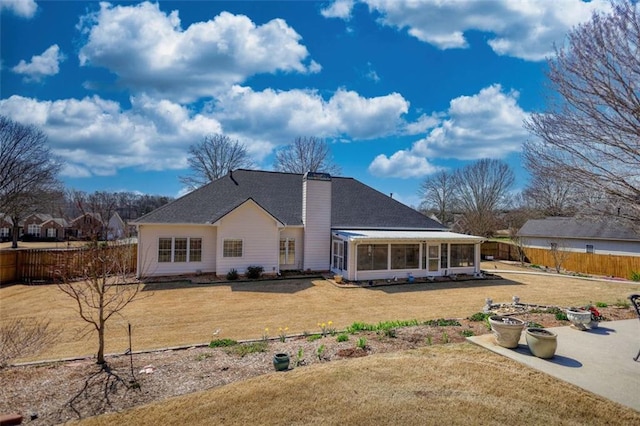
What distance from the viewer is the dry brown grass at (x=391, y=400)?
4922 mm

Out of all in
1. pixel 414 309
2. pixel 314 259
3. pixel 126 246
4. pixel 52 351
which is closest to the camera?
pixel 52 351

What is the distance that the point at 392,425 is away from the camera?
474cm

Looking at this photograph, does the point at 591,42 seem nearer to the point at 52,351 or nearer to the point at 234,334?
the point at 234,334

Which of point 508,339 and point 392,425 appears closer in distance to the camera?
point 392,425

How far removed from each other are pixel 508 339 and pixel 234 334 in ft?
23.0

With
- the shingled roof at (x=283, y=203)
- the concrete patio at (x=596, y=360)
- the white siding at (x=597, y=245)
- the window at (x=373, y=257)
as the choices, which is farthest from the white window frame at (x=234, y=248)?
the white siding at (x=597, y=245)

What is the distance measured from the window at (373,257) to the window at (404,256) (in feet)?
1.50

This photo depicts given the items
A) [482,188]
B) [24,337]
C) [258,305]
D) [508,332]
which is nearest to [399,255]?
[258,305]

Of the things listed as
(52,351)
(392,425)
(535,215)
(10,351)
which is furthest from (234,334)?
(535,215)

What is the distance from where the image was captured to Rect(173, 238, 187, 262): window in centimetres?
1872

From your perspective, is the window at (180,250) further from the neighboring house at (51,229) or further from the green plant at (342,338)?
the neighboring house at (51,229)

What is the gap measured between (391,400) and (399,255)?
48.9 feet

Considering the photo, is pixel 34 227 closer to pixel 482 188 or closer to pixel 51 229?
pixel 51 229

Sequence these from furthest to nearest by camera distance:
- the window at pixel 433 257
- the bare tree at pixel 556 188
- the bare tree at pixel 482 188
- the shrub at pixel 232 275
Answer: the bare tree at pixel 482 188
the window at pixel 433 257
the shrub at pixel 232 275
the bare tree at pixel 556 188
